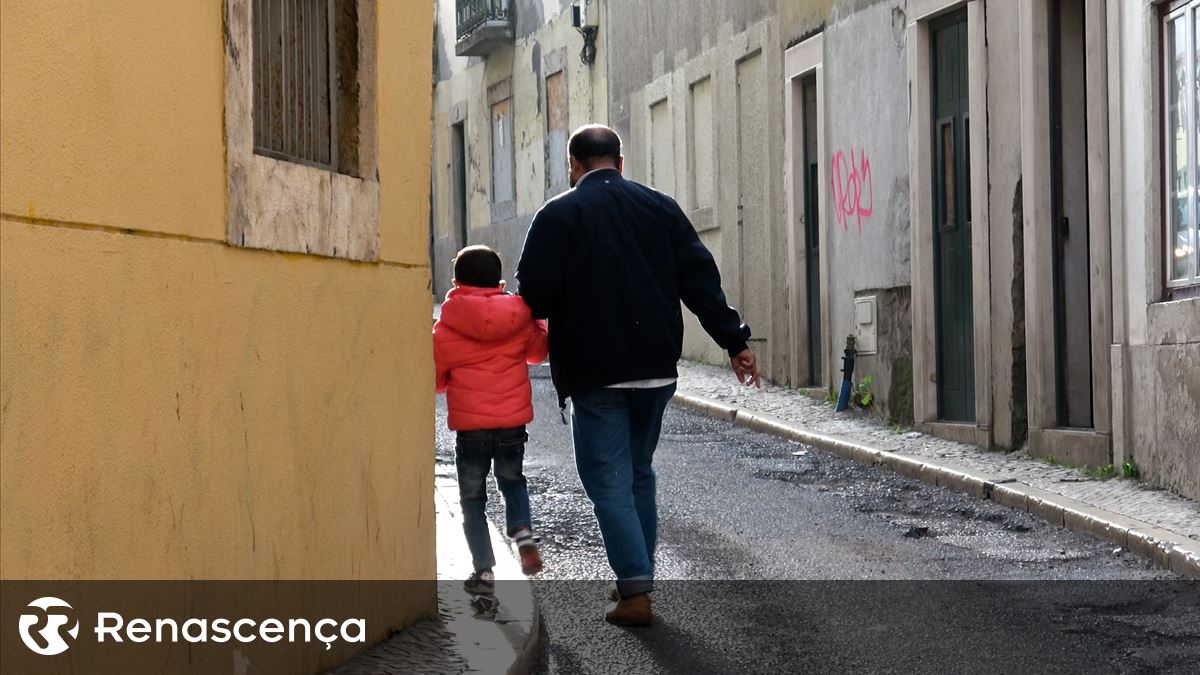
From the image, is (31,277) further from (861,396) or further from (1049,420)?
(861,396)

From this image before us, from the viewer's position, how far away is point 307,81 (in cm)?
565

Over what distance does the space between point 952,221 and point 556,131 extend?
13845 mm

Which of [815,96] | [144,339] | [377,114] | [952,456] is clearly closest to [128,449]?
[144,339]

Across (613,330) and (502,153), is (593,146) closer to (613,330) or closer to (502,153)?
(613,330)

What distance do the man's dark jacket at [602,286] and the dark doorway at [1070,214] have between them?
6077 mm

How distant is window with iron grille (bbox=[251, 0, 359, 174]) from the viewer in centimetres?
529

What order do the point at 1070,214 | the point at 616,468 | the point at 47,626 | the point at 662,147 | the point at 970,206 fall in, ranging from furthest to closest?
1. the point at 662,147
2. the point at 970,206
3. the point at 1070,214
4. the point at 616,468
5. the point at 47,626

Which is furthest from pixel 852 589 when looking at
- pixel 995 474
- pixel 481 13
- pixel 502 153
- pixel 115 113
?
pixel 502 153

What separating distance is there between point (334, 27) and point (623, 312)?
56.6 inches

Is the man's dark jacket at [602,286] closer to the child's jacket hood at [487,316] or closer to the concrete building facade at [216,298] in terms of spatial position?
the child's jacket hood at [487,316]

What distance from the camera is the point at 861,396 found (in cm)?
1527

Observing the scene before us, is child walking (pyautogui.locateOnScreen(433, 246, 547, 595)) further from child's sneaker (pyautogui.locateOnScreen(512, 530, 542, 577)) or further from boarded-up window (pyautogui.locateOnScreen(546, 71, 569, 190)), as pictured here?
boarded-up window (pyautogui.locateOnScreen(546, 71, 569, 190))

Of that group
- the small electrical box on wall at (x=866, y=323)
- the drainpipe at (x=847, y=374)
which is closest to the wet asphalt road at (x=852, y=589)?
the small electrical box on wall at (x=866, y=323)

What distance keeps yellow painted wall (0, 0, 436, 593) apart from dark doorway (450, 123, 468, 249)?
88.4 ft
